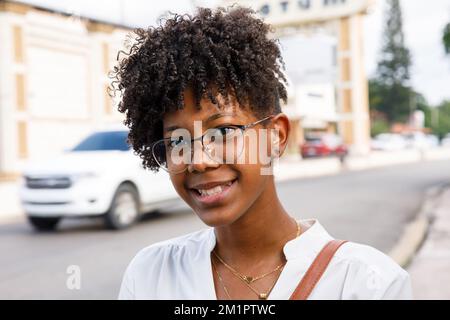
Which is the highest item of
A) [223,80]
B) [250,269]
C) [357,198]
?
[223,80]

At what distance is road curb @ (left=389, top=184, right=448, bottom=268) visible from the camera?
20.1 feet

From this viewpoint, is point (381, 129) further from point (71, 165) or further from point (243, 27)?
point (243, 27)

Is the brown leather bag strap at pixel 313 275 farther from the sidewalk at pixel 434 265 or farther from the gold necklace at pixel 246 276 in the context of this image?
the sidewalk at pixel 434 265

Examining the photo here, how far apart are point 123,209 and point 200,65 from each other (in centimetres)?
706

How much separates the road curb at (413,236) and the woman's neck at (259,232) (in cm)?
454

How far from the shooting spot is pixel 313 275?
1286 mm

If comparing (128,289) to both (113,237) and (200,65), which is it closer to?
(200,65)

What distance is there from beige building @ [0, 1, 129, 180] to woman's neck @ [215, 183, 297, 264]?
61.7ft

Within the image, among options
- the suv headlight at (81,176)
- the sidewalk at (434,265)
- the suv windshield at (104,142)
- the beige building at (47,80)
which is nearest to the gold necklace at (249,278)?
the sidewalk at (434,265)

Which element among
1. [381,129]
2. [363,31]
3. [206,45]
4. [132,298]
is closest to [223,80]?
[206,45]

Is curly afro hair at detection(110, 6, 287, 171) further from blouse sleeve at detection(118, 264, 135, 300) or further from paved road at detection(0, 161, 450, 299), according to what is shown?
paved road at detection(0, 161, 450, 299)

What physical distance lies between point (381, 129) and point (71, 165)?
199 feet

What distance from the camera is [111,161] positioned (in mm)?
8086

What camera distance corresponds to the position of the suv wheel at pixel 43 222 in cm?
828
